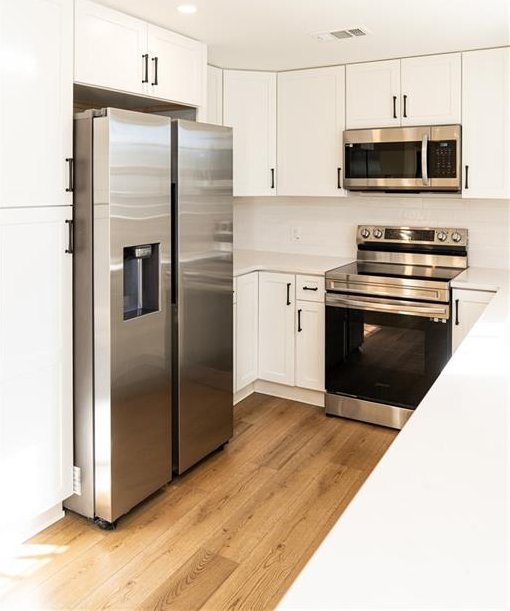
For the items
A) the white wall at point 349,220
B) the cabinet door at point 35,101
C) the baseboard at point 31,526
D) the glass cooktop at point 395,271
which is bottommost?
the baseboard at point 31,526

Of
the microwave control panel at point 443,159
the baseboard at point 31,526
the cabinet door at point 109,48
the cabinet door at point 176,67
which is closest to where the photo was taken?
the baseboard at point 31,526

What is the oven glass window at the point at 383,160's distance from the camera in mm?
3658

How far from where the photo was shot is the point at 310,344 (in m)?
3.97

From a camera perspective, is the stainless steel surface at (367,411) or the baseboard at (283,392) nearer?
the stainless steel surface at (367,411)

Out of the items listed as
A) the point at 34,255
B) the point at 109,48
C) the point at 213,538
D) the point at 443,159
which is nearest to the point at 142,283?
the point at 34,255

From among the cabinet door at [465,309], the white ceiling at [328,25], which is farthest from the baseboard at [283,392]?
the white ceiling at [328,25]

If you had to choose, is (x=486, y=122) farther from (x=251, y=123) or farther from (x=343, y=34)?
(x=251, y=123)

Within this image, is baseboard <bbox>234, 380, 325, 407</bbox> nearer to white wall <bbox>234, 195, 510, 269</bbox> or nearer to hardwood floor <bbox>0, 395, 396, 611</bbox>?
hardwood floor <bbox>0, 395, 396, 611</bbox>

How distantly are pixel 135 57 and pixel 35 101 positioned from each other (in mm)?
722

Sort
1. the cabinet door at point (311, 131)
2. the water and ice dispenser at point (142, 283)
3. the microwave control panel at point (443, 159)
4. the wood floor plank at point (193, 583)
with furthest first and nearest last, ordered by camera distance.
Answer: the cabinet door at point (311, 131) → the microwave control panel at point (443, 159) → the water and ice dispenser at point (142, 283) → the wood floor plank at point (193, 583)

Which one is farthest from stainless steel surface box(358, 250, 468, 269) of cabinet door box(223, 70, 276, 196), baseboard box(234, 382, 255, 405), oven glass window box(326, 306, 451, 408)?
baseboard box(234, 382, 255, 405)

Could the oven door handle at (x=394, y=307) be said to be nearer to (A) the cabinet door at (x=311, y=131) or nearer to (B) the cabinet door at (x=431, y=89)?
(A) the cabinet door at (x=311, y=131)

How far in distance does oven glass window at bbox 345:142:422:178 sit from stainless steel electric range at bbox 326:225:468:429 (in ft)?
1.51

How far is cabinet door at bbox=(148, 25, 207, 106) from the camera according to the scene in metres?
2.98
